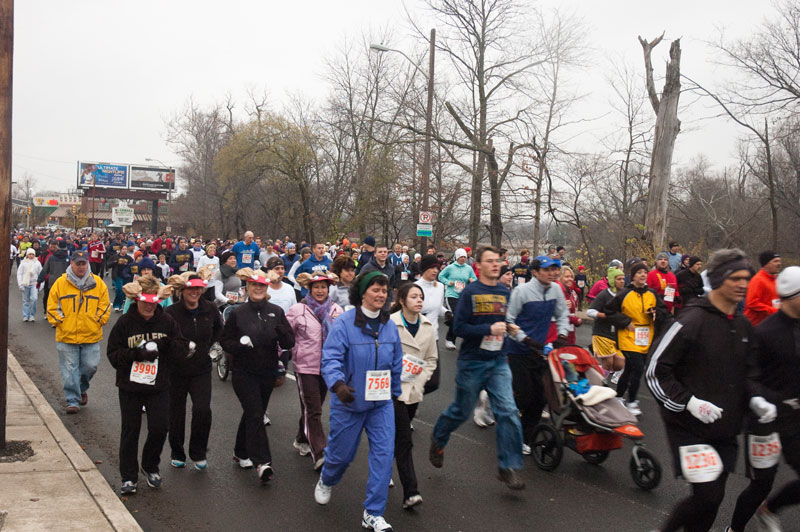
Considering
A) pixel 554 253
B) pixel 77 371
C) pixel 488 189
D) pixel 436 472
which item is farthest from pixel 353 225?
pixel 436 472

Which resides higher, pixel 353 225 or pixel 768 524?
pixel 353 225

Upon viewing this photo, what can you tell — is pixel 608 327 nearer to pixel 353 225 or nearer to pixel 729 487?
pixel 729 487

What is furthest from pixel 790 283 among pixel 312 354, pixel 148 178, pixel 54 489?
pixel 148 178

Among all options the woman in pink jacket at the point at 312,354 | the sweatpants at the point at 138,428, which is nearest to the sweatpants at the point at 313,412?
the woman in pink jacket at the point at 312,354

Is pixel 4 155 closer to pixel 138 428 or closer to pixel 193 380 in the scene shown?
pixel 193 380

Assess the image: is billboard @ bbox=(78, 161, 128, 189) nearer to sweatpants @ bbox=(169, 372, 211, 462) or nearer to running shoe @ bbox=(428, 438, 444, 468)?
sweatpants @ bbox=(169, 372, 211, 462)

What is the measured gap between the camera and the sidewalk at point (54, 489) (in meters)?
4.83

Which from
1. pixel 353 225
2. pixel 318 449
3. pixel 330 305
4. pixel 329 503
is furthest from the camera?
pixel 353 225

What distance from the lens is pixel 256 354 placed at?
6.12 metres

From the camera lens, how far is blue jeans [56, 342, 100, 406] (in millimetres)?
8258

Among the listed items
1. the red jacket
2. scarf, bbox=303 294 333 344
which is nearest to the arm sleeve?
scarf, bbox=303 294 333 344

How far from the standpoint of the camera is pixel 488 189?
89.5 feet

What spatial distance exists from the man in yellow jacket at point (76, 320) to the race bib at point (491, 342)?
16.1 ft

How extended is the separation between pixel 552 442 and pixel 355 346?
243 centimetres
